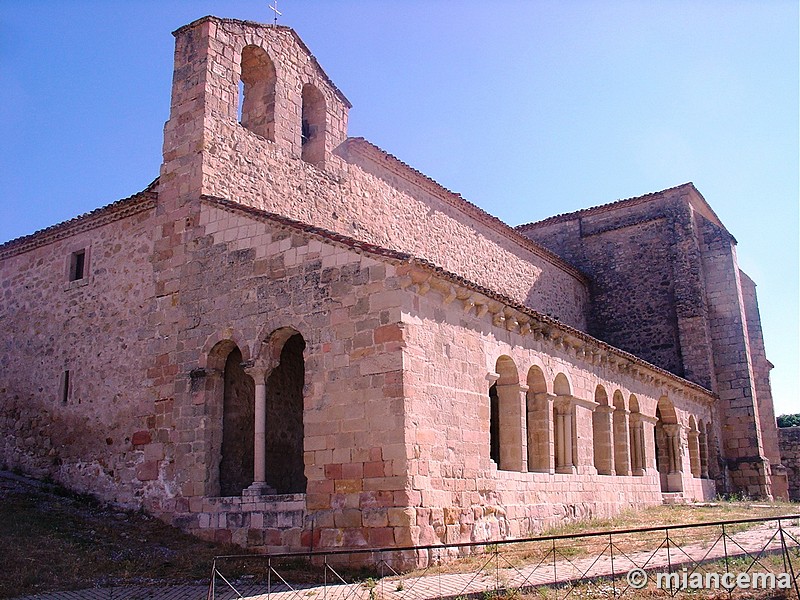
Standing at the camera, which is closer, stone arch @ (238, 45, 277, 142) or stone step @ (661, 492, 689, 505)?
stone arch @ (238, 45, 277, 142)

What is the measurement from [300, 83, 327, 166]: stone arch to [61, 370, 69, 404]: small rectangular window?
6.38m

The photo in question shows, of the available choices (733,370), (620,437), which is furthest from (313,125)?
(733,370)

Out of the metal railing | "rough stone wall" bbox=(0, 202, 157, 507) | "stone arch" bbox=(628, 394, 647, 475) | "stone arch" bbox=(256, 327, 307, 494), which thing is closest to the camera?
the metal railing

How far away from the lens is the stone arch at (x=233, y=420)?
13.3 metres

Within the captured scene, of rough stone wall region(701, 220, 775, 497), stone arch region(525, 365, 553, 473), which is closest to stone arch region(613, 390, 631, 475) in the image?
stone arch region(525, 365, 553, 473)

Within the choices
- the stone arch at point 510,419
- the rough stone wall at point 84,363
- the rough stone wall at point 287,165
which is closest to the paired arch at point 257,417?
the rough stone wall at point 84,363

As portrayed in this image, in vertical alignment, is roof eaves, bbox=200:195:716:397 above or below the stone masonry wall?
above

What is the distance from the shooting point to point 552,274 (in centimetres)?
2558

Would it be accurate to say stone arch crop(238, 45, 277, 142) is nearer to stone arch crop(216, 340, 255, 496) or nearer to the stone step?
stone arch crop(216, 340, 255, 496)

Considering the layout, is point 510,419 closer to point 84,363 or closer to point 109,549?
point 109,549

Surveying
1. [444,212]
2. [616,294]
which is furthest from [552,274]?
[444,212]

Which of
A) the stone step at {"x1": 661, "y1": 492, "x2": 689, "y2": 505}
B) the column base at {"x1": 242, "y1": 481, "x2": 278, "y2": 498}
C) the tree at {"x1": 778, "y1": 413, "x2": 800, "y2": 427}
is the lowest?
the stone step at {"x1": 661, "y1": 492, "x2": 689, "y2": 505}

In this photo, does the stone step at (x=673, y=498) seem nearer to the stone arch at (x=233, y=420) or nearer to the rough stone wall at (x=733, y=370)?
the rough stone wall at (x=733, y=370)

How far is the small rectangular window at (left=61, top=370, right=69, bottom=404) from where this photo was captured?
603 inches
